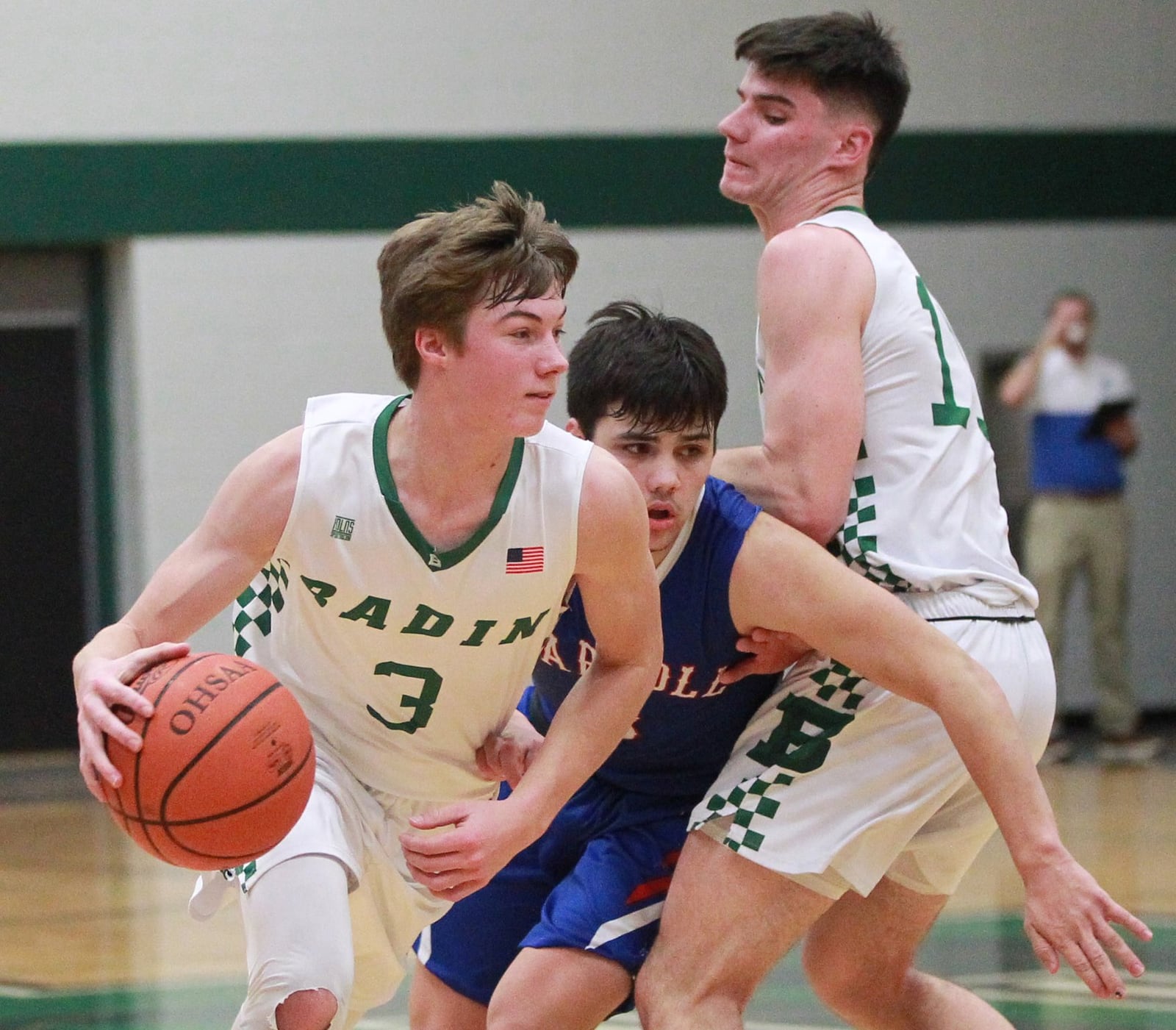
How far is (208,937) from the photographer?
18.5 ft

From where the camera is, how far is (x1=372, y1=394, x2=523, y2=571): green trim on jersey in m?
2.84

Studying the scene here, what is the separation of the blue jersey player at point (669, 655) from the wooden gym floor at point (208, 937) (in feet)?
4.65

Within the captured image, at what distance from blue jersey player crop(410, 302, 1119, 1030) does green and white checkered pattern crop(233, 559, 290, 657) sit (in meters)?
0.46

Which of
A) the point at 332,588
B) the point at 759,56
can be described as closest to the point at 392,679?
the point at 332,588

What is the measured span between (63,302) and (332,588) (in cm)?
611

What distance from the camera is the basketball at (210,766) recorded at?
8.55 ft

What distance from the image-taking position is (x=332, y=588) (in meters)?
2.89

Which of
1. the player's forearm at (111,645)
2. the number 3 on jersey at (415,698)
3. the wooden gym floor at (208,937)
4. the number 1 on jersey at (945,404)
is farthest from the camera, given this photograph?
the wooden gym floor at (208,937)

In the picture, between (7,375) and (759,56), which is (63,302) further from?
(759,56)

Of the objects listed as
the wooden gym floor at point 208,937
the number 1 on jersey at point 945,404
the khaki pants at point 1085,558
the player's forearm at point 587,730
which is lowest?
the wooden gym floor at point 208,937

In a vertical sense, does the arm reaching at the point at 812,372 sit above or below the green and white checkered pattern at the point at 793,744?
above

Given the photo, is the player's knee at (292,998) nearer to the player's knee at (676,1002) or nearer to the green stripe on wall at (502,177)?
the player's knee at (676,1002)

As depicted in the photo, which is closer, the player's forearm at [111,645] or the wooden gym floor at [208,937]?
the player's forearm at [111,645]

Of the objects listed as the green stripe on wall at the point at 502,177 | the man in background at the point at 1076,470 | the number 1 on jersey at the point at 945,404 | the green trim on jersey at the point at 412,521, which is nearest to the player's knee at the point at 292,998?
the green trim on jersey at the point at 412,521
